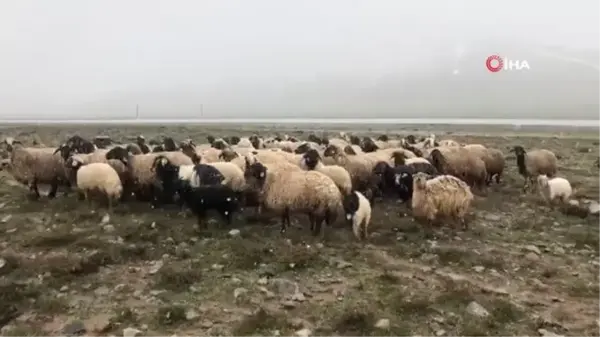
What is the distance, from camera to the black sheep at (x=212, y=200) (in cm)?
1152

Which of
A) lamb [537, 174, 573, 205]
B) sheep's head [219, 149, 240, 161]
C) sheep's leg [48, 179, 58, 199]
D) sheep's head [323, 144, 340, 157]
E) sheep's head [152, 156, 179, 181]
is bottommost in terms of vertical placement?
sheep's leg [48, 179, 58, 199]

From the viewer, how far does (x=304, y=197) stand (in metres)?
11.1

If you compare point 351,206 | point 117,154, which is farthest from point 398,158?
point 117,154

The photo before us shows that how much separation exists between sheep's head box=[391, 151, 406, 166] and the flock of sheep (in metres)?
0.04

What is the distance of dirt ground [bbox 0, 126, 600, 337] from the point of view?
7254mm

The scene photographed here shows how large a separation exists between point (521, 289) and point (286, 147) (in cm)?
1115

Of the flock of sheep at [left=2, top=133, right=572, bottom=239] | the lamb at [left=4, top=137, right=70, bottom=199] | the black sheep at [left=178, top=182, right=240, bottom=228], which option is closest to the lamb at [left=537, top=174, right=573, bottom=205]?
the flock of sheep at [left=2, top=133, right=572, bottom=239]

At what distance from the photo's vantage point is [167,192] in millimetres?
13406

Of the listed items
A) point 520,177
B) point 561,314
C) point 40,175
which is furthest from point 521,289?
point 40,175

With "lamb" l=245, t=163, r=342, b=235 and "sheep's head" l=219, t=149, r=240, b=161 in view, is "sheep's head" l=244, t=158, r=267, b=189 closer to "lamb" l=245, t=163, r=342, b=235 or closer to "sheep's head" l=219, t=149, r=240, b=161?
"lamb" l=245, t=163, r=342, b=235

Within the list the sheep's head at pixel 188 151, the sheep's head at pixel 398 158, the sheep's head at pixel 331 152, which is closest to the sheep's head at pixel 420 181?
the sheep's head at pixel 398 158

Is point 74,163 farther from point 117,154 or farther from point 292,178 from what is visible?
point 292,178

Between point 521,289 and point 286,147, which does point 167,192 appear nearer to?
point 286,147

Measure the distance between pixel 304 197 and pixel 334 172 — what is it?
2.06 metres
